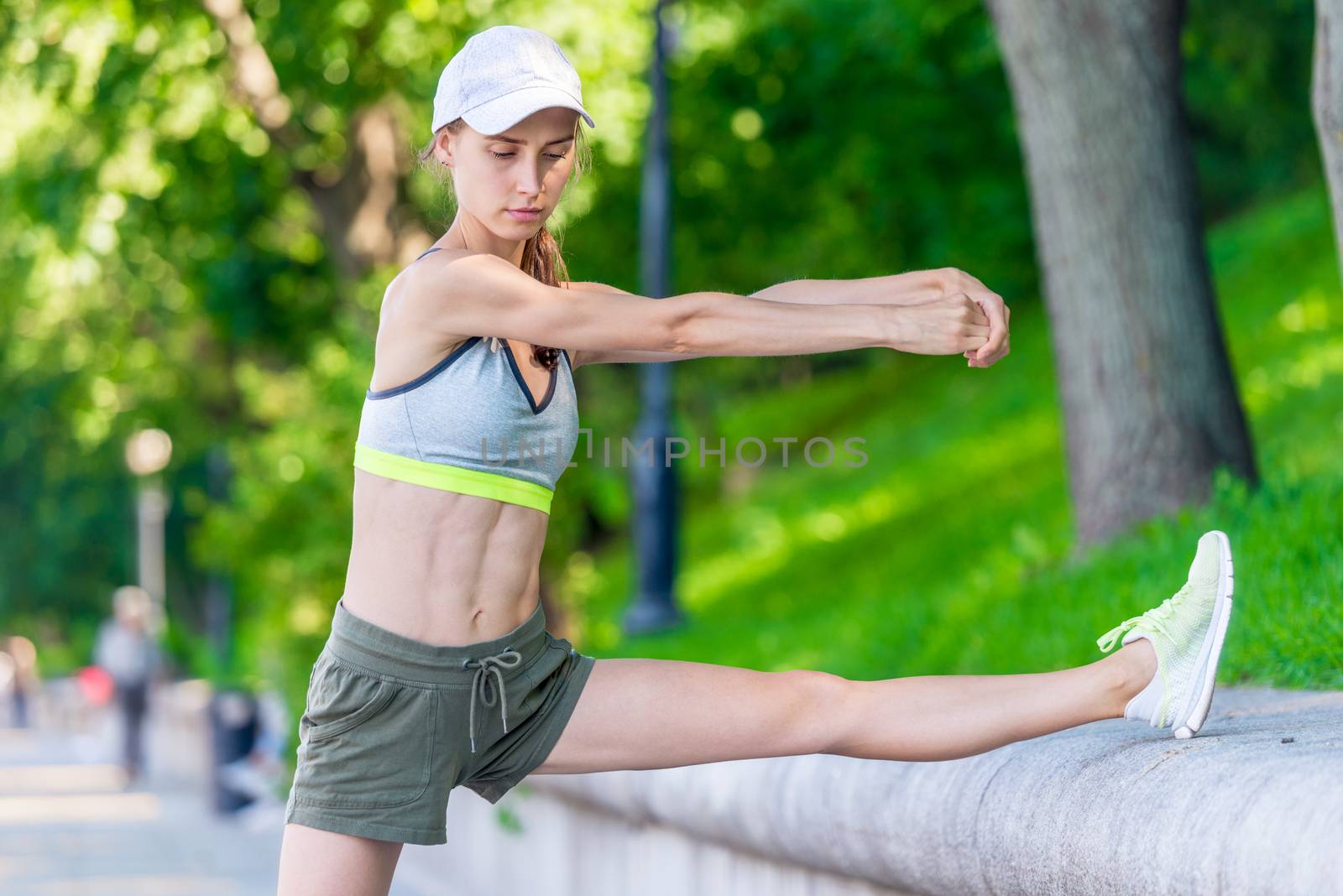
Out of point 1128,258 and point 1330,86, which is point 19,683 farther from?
point 1330,86

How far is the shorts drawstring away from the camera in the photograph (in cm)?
335

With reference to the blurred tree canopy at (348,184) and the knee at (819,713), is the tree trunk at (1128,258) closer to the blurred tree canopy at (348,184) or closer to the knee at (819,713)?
the knee at (819,713)

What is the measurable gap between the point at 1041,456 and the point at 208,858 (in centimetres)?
660

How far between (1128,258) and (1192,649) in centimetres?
407

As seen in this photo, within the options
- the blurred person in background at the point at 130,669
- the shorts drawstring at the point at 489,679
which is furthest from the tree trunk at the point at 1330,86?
the blurred person in background at the point at 130,669

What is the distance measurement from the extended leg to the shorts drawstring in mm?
186

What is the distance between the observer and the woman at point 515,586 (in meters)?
3.25

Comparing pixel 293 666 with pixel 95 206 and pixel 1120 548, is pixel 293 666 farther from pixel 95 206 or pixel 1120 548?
pixel 1120 548

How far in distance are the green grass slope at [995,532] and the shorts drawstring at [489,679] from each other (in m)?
2.33

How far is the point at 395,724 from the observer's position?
3.31m

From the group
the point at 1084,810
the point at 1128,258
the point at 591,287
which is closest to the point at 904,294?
the point at 591,287

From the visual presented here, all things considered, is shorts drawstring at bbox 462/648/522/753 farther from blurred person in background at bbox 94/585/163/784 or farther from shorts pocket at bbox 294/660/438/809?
blurred person in background at bbox 94/585/163/784

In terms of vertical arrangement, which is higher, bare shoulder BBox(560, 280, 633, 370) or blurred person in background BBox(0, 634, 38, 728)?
bare shoulder BBox(560, 280, 633, 370)

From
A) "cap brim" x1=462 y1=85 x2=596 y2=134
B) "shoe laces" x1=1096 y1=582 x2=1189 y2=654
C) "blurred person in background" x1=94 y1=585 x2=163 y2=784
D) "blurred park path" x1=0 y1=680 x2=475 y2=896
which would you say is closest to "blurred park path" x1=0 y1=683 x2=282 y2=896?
"blurred park path" x1=0 y1=680 x2=475 y2=896
